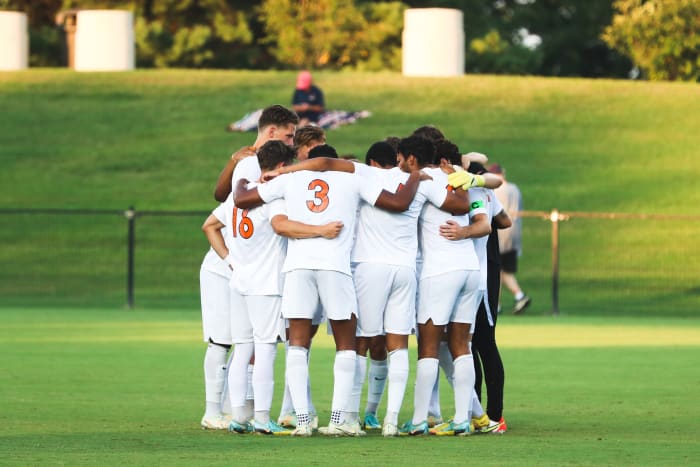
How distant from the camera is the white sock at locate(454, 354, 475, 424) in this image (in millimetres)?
9992

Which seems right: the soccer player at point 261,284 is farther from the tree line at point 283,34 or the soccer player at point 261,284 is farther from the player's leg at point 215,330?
the tree line at point 283,34

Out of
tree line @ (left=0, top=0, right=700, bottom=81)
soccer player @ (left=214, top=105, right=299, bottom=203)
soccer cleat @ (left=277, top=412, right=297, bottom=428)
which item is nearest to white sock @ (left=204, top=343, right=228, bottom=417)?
soccer cleat @ (left=277, top=412, right=297, bottom=428)

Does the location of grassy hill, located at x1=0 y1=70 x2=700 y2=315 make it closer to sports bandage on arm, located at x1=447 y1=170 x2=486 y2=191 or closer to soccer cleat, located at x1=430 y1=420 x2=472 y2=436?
soccer cleat, located at x1=430 y1=420 x2=472 y2=436

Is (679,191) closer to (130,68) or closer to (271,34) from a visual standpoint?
(130,68)

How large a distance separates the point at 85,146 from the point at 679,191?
1298cm

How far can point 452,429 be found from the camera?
999cm

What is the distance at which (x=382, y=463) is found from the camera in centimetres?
842

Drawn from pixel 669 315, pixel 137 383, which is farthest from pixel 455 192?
pixel 669 315

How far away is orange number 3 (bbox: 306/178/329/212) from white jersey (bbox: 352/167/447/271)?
1.18ft

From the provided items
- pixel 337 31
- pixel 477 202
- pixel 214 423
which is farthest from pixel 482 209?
pixel 337 31

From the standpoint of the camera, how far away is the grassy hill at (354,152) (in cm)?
2752

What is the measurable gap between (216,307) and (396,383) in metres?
1.35

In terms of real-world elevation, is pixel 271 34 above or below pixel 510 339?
above

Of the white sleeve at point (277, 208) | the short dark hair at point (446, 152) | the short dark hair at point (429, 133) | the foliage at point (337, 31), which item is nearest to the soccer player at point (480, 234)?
the short dark hair at point (446, 152)
